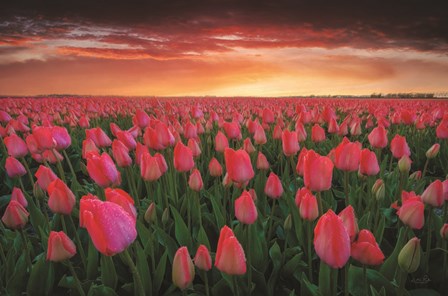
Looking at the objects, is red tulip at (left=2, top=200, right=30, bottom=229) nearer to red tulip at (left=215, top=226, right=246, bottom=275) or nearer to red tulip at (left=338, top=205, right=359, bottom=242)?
red tulip at (left=215, top=226, right=246, bottom=275)

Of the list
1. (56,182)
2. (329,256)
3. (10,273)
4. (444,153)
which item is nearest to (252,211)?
(329,256)

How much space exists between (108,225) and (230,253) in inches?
18.3

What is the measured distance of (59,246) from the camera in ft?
5.19

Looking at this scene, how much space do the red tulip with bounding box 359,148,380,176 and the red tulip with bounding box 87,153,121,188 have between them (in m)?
1.52

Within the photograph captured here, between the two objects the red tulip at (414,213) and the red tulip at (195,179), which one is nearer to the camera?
the red tulip at (414,213)

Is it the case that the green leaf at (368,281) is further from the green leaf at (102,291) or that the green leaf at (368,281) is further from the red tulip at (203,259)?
the green leaf at (102,291)

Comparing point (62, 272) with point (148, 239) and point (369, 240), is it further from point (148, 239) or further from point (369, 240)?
point (369, 240)

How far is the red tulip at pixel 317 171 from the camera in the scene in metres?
1.80

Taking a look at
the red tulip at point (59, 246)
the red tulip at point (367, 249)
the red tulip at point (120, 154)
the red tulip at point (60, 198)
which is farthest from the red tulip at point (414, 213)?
the red tulip at point (120, 154)

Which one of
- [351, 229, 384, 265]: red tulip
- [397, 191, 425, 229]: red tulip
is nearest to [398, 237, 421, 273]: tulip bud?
[351, 229, 384, 265]: red tulip

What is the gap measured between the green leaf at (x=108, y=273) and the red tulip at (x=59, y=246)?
0.36m

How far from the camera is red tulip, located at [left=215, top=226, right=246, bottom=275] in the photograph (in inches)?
53.8

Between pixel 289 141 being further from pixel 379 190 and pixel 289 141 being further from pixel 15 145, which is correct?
pixel 15 145

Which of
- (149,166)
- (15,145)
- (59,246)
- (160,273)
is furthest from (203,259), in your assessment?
(15,145)
